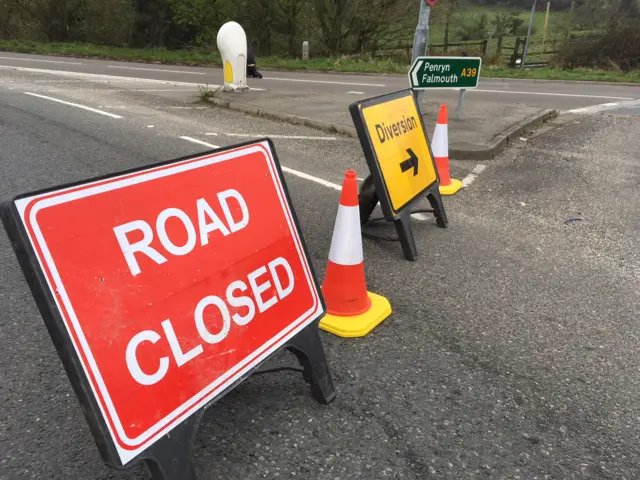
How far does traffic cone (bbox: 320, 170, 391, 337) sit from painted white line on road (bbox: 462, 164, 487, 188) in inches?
128

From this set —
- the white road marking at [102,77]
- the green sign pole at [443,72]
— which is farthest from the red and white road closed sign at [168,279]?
the white road marking at [102,77]

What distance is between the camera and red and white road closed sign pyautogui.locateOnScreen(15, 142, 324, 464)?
5.23 ft

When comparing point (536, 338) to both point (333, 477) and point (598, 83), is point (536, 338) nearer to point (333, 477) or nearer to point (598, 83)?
point (333, 477)

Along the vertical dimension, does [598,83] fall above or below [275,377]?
above

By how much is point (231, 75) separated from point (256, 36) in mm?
18445

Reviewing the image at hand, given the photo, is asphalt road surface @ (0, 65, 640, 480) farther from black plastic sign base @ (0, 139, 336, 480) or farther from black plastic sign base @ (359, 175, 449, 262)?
black plastic sign base @ (0, 139, 336, 480)

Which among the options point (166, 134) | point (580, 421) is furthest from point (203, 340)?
point (166, 134)

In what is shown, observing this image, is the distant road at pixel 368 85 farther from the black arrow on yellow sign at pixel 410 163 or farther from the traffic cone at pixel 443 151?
the black arrow on yellow sign at pixel 410 163

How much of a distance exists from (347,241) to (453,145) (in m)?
4.77

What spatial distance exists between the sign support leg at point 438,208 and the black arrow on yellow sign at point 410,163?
38cm

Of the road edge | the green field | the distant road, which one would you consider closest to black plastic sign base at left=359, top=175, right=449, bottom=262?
the road edge

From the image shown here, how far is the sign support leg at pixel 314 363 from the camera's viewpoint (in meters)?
2.37

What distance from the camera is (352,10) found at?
25797mm

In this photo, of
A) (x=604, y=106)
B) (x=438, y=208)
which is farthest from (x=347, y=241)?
(x=604, y=106)
